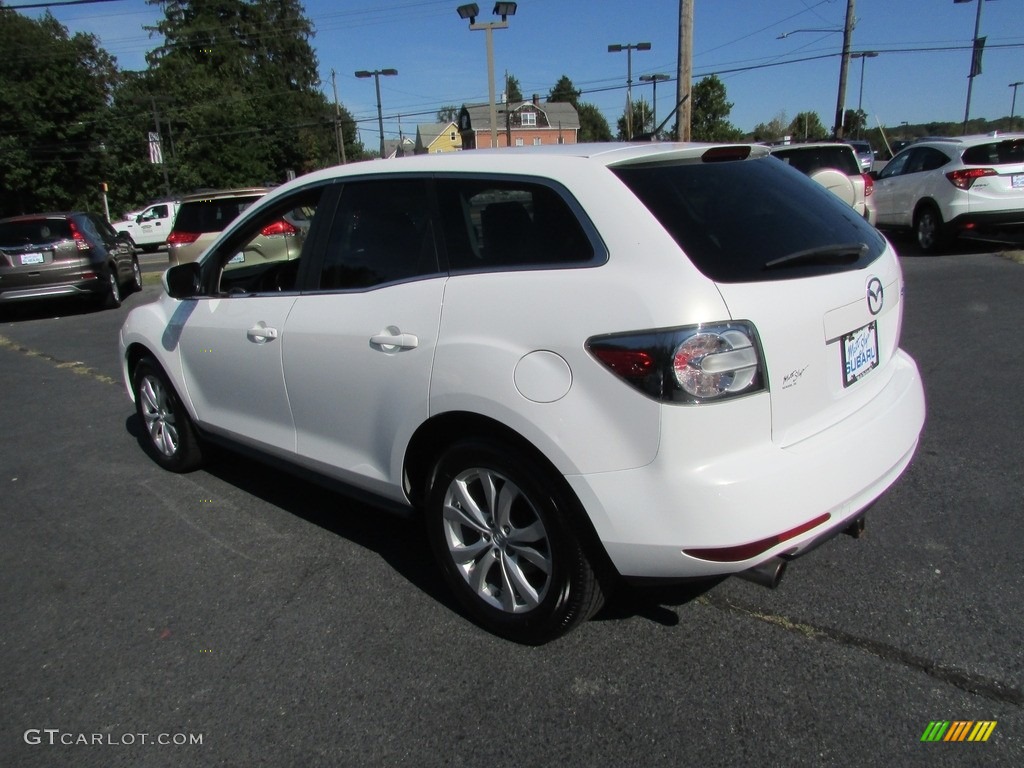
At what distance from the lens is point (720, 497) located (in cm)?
232

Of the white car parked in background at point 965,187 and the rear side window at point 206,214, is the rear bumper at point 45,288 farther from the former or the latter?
the white car parked in background at point 965,187

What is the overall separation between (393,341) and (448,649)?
3.74 ft

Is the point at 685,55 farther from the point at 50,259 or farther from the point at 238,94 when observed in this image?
the point at 238,94

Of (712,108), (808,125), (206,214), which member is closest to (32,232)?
(206,214)

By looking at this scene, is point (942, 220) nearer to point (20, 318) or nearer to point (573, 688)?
point (573, 688)

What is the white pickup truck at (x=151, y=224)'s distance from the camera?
27469mm

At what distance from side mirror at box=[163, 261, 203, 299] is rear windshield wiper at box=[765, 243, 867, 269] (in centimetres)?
298

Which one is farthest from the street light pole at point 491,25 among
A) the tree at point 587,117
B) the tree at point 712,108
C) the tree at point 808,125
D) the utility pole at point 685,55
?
the tree at point 587,117

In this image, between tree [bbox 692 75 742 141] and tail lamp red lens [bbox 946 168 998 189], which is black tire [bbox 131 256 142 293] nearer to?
tail lamp red lens [bbox 946 168 998 189]

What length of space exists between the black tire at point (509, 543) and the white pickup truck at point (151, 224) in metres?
27.5

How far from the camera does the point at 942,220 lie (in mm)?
11547

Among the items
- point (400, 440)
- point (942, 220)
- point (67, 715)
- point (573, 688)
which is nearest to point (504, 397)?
point (400, 440)

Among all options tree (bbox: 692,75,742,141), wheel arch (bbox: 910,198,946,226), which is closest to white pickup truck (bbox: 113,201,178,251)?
wheel arch (bbox: 910,198,946,226)

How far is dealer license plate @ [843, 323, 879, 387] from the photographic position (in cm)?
273
